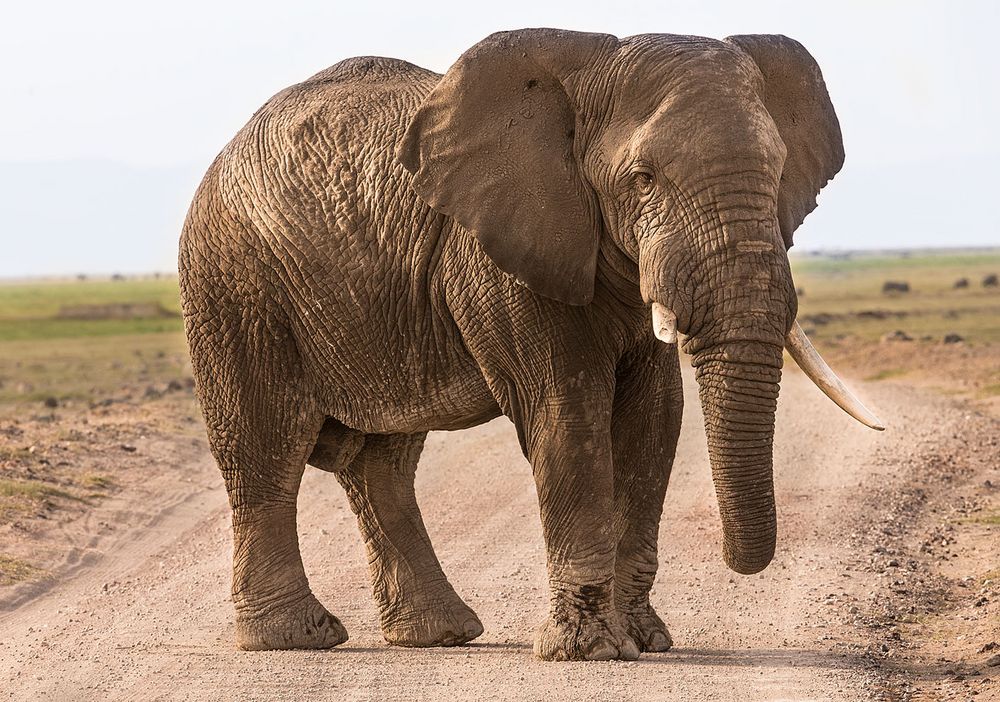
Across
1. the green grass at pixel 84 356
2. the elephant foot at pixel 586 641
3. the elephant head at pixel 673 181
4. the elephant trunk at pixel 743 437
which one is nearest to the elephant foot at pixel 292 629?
the elephant foot at pixel 586 641

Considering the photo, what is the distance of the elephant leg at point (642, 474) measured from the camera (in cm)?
877

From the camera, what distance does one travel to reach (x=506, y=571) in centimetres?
1161

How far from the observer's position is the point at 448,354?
28.7 ft

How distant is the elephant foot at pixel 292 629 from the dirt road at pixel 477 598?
0.19 metres

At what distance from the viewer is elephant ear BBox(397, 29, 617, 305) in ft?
26.0

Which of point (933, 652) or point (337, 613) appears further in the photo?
point (337, 613)

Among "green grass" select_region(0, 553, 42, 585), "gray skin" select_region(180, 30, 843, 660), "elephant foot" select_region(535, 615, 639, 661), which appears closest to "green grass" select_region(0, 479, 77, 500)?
"green grass" select_region(0, 553, 42, 585)

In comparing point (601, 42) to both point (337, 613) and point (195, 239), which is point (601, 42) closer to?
point (195, 239)

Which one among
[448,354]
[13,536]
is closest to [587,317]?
[448,354]

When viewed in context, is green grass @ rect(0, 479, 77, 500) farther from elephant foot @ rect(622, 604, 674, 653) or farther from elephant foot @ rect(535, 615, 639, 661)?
elephant foot @ rect(535, 615, 639, 661)

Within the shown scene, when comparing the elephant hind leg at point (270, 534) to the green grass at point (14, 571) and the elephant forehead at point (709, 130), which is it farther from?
the elephant forehead at point (709, 130)

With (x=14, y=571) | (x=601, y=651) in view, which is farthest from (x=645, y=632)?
(x=14, y=571)

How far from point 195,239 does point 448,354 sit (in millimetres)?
1956

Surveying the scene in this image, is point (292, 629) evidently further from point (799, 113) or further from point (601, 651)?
point (799, 113)
